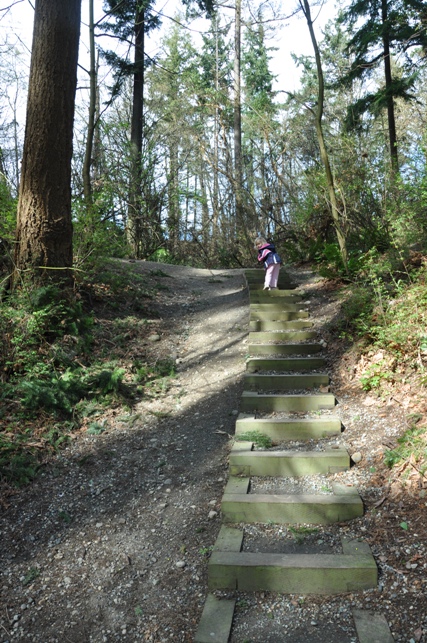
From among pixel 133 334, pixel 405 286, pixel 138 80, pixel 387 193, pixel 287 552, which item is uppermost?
pixel 138 80

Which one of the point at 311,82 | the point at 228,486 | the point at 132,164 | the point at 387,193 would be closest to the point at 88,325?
the point at 228,486

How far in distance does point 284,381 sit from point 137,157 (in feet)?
35.3

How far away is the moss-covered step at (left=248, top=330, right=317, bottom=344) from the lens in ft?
22.4

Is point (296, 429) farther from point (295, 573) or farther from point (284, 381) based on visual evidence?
point (295, 573)

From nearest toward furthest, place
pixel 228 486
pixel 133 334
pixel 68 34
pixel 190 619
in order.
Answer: pixel 190 619
pixel 228 486
pixel 68 34
pixel 133 334

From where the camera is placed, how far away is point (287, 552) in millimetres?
3328

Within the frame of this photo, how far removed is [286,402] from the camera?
518 cm

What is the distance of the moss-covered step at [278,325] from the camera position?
716 centimetres

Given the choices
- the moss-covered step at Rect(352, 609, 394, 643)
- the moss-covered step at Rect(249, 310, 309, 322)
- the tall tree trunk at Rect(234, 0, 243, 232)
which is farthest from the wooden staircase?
the tall tree trunk at Rect(234, 0, 243, 232)

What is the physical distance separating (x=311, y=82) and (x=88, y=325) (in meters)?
26.2

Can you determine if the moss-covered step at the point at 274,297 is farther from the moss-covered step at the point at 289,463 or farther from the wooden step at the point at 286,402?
the moss-covered step at the point at 289,463

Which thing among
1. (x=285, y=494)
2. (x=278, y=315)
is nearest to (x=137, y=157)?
(x=278, y=315)

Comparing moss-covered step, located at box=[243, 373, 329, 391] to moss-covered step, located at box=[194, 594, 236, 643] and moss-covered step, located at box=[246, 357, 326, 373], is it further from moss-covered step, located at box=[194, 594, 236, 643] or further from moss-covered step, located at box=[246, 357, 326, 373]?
moss-covered step, located at box=[194, 594, 236, 643]

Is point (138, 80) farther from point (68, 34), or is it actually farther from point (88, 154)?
point (68, 34)
